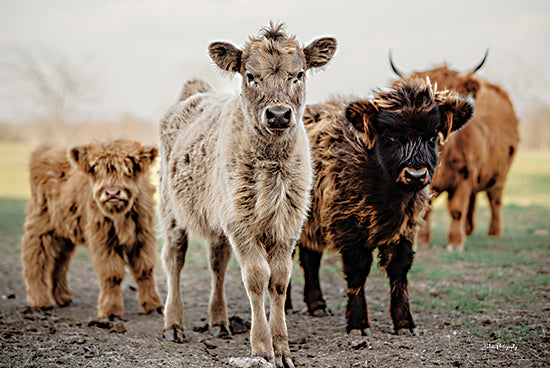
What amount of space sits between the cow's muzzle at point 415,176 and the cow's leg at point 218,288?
193cm

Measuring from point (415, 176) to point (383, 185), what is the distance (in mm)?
513

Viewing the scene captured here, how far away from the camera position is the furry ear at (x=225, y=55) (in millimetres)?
4773

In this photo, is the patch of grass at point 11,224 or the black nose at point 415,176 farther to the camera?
the patch of grass at point 11,224

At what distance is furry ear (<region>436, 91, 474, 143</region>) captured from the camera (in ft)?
17.4

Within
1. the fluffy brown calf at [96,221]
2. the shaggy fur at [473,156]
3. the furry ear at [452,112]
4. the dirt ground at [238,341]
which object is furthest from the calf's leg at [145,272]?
the shaggy fur at [473,156]

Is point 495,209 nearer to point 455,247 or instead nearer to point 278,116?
point 455,247

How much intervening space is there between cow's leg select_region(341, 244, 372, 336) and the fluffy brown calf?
2.55 m

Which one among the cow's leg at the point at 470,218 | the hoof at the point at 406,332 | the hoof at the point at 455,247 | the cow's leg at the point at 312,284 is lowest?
the hoof at the point at 406,332

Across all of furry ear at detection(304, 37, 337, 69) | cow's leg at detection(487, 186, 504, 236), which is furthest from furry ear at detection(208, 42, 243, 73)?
cow's leg at detection(487, 186, 504, 236)

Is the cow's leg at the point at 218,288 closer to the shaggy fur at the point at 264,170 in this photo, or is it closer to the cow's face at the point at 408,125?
the shaggy fur at the point at 264,170

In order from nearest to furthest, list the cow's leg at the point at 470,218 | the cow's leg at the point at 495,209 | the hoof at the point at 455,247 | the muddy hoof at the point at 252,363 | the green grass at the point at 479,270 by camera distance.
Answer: the muddy hoof at the point at 252,363, the green grass at the point at 479,270, the hoof at the point at 455,247, the cow's leg at the point at 495,209, the cow's leg at the point at 470,218

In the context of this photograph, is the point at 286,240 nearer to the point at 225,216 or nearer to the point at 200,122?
the point at 225,216

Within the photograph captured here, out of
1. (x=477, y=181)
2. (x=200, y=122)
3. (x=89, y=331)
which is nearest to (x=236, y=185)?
(x=200, y=122)

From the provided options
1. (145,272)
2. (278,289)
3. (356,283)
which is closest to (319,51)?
(278,289)
